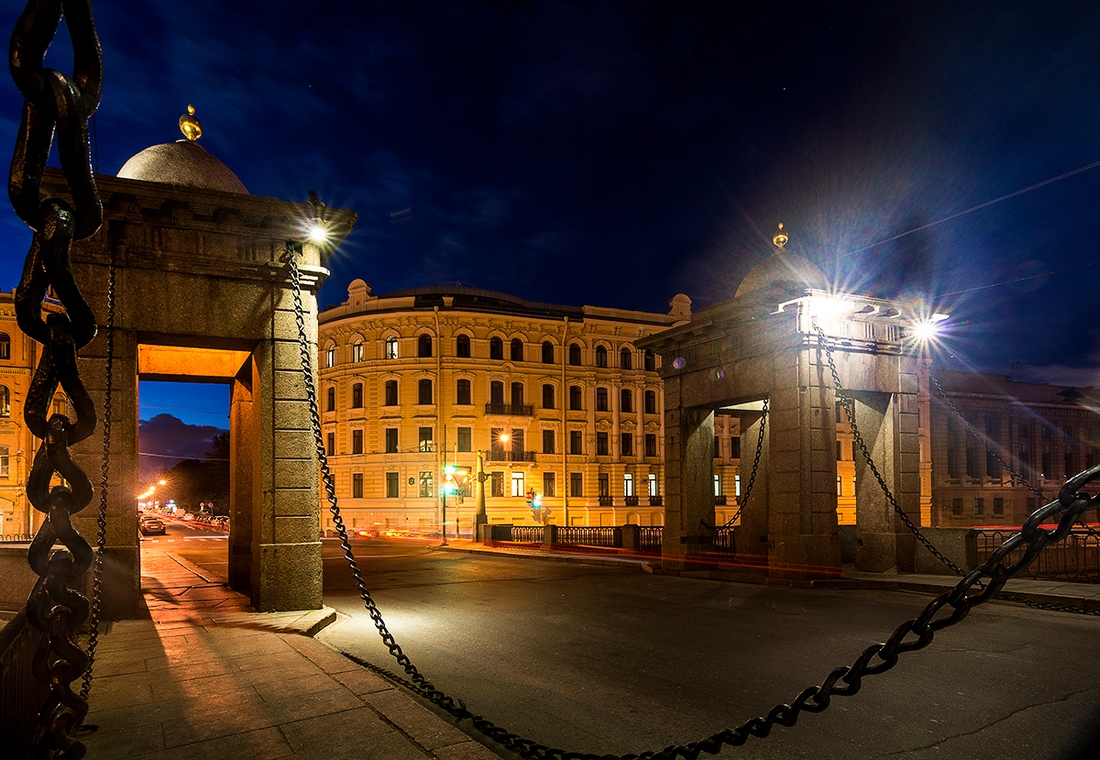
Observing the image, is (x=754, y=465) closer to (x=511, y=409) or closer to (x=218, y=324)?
(x=218, y=324)

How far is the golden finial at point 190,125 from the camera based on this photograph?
1305 cm

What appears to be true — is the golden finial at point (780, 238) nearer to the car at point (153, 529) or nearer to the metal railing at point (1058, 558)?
the metal railing at point (1058, 558)

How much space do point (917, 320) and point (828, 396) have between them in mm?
3439

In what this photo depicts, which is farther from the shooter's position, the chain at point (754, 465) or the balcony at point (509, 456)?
the balcony at point (509, 456)

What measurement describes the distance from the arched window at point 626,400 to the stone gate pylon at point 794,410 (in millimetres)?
32813

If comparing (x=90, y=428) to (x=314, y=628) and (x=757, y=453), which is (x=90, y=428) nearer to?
(x=314, y=628)

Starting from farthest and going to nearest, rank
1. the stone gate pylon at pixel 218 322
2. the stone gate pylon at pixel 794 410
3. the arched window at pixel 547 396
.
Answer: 1. the arched window at pixel 547 396
2. the stone gate pylon at pixel 794 410
3. the stone gate pylon at pixel 218 322

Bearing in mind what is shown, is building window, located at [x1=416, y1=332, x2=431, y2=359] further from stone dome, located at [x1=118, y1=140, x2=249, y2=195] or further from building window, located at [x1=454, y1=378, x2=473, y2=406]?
stone dome, located at [x1=118, y1=140, x2=249, y2=195]

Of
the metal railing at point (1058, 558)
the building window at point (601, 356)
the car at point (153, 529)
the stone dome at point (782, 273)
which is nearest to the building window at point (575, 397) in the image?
the building window at point (601, 356)

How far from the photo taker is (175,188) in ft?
35.2

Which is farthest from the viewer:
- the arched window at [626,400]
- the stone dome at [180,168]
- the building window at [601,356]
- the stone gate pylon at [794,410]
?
the arched window at [626,400]

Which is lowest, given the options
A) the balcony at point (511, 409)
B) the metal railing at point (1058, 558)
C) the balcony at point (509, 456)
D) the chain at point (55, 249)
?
the metal railing at point (1058, 558)

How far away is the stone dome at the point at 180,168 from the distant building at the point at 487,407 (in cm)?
3471

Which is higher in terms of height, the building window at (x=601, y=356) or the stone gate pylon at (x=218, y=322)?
the building window at (x=601, y=356)
